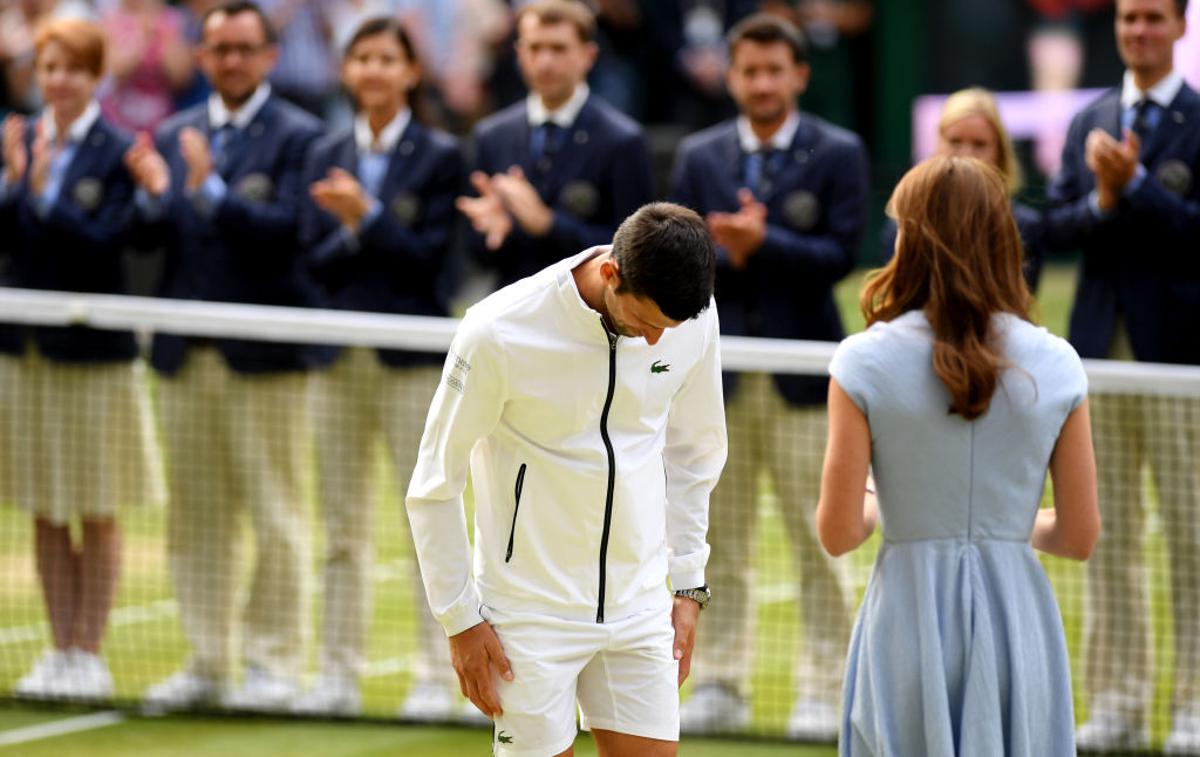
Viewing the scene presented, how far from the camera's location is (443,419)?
4207 mm

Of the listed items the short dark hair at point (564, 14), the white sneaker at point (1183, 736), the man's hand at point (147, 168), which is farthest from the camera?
the man's hand at point (147, 168)

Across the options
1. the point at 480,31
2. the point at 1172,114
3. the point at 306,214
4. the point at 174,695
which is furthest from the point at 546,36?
the point at 480,31

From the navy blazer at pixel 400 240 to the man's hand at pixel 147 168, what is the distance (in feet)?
1.92

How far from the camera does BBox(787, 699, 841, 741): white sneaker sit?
7004 mm

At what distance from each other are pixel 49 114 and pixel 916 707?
5.23m

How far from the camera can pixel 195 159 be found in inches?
299

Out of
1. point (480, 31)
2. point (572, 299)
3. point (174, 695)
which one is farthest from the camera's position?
point (480, 31)

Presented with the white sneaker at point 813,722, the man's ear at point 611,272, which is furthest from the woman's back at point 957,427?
the white sneaker at point 813,722

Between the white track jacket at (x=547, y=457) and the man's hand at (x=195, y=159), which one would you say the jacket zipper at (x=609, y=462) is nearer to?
the white track jacket at (x=547, y=457)

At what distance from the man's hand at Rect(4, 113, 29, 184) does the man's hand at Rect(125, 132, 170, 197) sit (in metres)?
0.53

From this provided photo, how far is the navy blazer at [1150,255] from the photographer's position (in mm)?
6832

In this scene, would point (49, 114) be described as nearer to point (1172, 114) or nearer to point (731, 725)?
point (731, 725)

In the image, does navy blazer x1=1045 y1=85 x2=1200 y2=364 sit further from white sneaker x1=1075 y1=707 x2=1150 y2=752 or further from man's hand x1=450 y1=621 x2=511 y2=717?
man's hand x1=450 y1=621 x2=511 y2=717

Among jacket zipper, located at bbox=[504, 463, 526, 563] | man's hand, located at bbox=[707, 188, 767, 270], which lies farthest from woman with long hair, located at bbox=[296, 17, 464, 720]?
jacket zipper, located at bbox=[504, 463, 526, 563]
